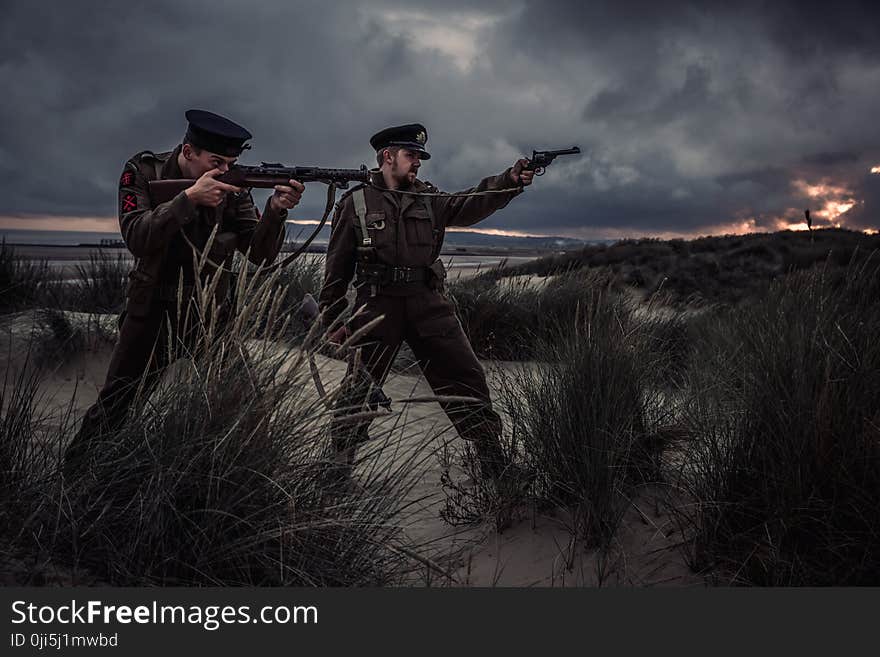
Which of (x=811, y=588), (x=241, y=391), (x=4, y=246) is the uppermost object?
(x=4, y=246)

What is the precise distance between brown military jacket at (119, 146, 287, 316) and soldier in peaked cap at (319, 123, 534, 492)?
0.63 metres

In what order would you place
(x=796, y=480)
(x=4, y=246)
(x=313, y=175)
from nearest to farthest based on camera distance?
(x=796, y=480), (x=313, y=175), (x=4, y=246)

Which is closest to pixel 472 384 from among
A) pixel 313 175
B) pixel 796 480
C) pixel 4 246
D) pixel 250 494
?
pixel 313 175

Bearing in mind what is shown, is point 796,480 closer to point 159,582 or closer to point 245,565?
point 245,565

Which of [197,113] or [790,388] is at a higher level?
[197,113]

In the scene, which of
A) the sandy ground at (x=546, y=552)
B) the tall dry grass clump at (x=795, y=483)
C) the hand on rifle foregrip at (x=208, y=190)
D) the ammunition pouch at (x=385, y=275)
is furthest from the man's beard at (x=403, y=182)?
the tall dry grass clump at (x=795, y=483)

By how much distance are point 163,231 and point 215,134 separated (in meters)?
0.66

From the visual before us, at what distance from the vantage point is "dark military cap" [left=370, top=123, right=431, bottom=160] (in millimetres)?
4242

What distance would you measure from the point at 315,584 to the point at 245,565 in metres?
0.26

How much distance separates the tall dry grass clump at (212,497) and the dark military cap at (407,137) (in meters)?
2.23

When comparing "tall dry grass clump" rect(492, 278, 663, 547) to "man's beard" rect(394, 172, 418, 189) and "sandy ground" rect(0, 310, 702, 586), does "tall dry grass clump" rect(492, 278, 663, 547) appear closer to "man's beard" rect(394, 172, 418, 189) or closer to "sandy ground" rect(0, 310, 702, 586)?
"sandy ground" rect(0, 310, 702, 586)

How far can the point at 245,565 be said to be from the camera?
195 cm

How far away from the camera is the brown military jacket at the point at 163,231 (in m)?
3.21

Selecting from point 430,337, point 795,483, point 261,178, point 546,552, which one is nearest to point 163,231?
point 261,178
